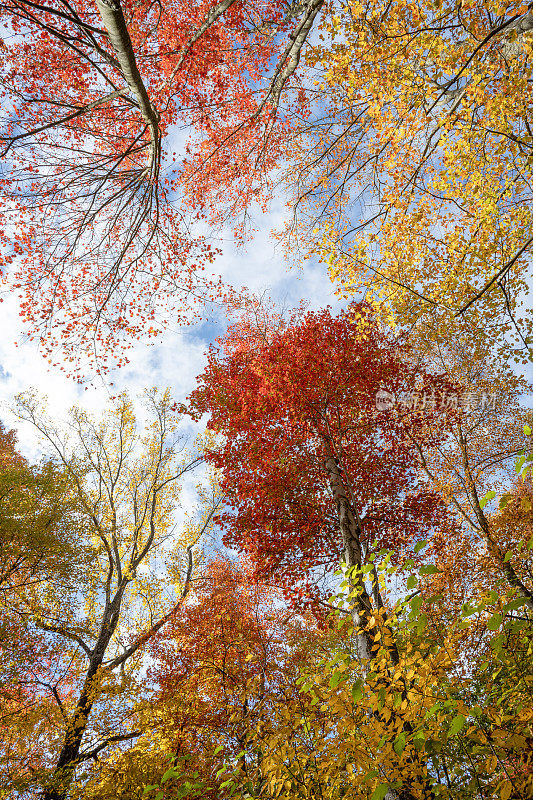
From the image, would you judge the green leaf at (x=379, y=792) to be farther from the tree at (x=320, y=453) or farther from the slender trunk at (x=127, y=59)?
the slender trunk at (x=127, y=59)

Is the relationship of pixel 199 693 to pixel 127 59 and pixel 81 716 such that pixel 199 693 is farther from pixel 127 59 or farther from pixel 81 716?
pixel 127 59

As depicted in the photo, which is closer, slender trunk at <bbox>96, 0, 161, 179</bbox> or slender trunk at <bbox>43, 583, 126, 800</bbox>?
slender trunk at <bbox>96, 0, 161, 179</bbox>

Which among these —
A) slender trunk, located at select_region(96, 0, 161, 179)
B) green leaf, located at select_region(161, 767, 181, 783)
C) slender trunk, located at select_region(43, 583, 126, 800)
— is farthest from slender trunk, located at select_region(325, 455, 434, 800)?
slender trunk, located at select_region(43, 583, 126, 800)

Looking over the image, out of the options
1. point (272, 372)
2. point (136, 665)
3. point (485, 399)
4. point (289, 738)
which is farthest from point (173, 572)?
point (485, 399)

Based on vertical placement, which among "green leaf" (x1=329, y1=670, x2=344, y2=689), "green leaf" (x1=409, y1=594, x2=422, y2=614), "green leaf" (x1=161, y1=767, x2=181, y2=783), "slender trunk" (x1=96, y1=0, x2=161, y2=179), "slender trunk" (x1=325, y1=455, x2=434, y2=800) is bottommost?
"green leaf" (x1=161, y1=767, x2=181, y2=783)

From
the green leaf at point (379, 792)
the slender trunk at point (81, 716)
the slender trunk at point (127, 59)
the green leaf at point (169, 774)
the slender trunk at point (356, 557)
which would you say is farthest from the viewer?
the slender trunk at point (81, 716)

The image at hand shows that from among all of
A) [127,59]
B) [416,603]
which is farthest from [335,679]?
[127,59]

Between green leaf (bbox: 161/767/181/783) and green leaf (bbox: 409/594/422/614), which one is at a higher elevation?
green leaf (bbox: 409/594/422/614)

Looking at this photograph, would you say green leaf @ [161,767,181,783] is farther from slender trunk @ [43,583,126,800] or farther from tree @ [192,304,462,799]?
slender trunk @ [43,583,126,800]

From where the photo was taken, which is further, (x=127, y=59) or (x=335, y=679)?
(x=127, y=59)

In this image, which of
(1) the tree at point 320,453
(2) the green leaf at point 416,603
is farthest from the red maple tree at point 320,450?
(2) the green leaf at point 416,603

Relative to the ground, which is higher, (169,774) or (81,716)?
(81,716)

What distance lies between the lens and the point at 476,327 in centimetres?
966

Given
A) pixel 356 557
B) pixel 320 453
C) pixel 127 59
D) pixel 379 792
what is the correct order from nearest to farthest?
pixel 379 792
pixel 127 59
pixel 356 557
pixel 320 453
